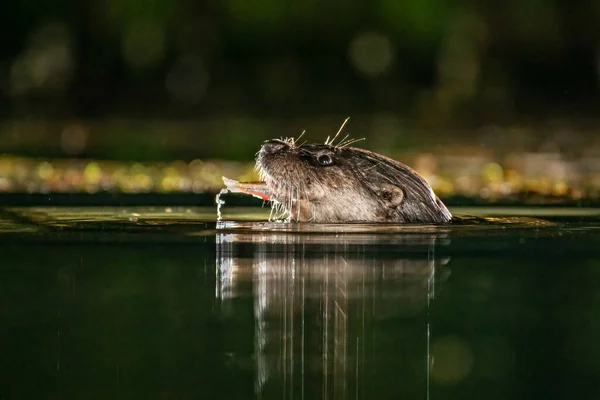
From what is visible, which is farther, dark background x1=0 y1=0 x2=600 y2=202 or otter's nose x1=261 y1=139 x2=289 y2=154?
dark background x1=0 y1=0 x2=600 y2=202

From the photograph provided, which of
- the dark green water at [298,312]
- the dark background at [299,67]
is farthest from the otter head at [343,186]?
the dark background at [299,67]

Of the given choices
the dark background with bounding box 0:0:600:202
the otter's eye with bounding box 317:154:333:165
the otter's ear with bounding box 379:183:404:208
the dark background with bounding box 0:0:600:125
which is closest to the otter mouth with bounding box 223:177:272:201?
the otter's eye with bounding box 317:154:333:165

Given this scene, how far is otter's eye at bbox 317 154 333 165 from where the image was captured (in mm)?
11359

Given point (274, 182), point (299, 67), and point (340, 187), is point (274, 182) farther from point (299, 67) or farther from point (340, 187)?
point (299, 67)

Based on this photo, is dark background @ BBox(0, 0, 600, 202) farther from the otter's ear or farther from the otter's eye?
the otter's ear

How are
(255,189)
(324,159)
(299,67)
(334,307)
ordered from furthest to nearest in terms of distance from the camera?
1. (299,67)
2. (324,159)
3. (255,189)
4. (334,307)

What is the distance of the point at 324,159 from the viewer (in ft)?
37.4

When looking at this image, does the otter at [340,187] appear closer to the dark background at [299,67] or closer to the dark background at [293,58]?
the dark background at [299,67]

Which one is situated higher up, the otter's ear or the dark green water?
the otter's ear

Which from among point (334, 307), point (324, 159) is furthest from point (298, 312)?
point (324, 159)

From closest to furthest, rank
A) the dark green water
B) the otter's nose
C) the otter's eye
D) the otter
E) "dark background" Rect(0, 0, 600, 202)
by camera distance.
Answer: the dark green water < the otter < the otter's nose < the otter's eye < "dark background" Rect(0, 0, 600, 202)

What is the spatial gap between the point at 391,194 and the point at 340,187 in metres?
0.38

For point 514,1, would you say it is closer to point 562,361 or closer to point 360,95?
point 360,95

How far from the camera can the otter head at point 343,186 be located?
11.1 meters
